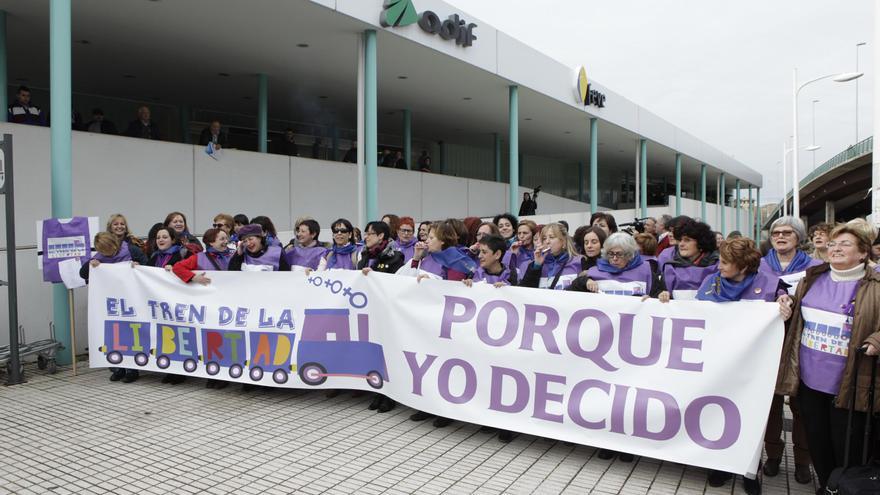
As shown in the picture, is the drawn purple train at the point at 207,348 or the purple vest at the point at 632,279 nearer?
the purple vest at the point at 632,279

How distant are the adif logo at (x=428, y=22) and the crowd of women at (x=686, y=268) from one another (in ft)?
14.4

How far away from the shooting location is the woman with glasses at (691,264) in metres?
4.89

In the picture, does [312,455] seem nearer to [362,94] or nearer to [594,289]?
[594,289]

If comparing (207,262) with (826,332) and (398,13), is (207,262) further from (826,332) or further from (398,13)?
(398,13)

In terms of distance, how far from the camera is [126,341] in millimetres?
6348

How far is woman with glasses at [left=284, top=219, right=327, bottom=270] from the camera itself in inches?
254

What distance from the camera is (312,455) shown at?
14.5 feet

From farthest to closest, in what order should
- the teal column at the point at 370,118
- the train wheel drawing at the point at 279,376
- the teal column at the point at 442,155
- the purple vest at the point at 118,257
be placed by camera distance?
the teal column at the point at 442,155 → the teal column at the point at 370,118 → the purple vest at the point at 118,257 → the train wheel drawing at the point at 279,376

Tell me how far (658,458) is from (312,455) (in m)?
2.34

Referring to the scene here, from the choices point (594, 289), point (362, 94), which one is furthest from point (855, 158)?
point (594, 289)

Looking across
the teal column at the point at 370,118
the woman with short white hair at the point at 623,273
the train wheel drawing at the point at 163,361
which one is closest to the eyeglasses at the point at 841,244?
the woman with short white hair at the point at 623,273

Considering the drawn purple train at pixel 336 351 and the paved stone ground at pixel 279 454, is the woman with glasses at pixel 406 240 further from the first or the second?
the paved stone ground at pixel 279 454

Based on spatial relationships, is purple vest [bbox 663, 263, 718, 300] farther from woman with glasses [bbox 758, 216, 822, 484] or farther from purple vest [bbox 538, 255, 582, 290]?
purple vest [bbox 538, 255, 582, 290]

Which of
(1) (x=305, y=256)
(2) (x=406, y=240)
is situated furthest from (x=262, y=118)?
(1) (x=305, y=256)
